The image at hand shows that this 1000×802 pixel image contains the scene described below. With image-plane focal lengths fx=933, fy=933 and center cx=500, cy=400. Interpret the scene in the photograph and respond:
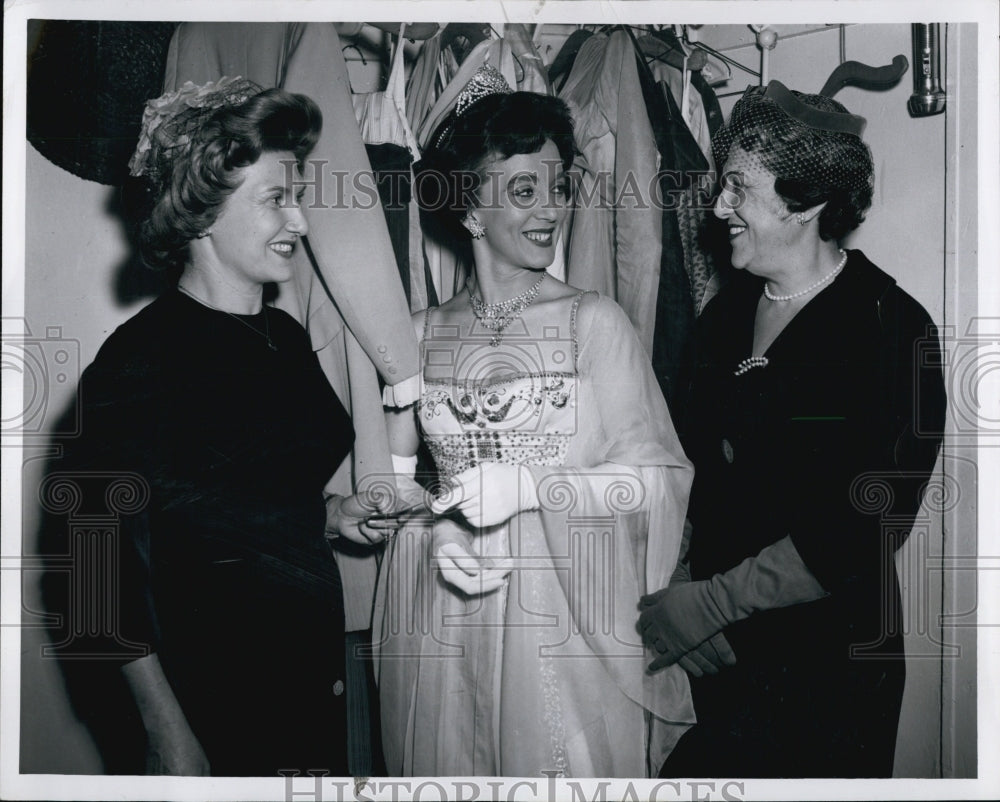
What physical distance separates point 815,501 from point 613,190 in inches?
28.9

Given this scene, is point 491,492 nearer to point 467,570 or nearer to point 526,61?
point 467,570

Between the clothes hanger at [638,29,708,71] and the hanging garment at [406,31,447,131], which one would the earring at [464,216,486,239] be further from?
the clothes hanger at [638,29,708,71]

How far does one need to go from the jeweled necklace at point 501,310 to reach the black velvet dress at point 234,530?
1.11 ft

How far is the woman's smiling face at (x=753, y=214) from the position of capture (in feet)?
6.10

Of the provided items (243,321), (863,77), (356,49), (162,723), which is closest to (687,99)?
(863,77)

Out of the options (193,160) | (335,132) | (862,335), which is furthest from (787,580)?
(193,160)

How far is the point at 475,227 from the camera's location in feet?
6.11

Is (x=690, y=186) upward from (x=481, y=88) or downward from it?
downward

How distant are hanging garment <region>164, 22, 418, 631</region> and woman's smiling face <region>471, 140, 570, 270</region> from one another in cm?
21

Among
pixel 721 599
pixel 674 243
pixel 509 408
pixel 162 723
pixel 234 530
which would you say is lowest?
pixel 162 723

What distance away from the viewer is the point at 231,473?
184 centimetres

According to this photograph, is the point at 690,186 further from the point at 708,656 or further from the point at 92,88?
the point at 92,88

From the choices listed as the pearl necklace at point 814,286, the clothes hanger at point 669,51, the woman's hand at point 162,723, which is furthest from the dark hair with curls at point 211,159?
the pearl necklace at point 814,286

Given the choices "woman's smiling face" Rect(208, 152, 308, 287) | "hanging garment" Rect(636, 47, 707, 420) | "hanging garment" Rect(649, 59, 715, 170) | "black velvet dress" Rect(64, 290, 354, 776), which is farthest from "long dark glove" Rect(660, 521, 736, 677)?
"woman's smiling face" Rect(208, 152, 308, 287)
